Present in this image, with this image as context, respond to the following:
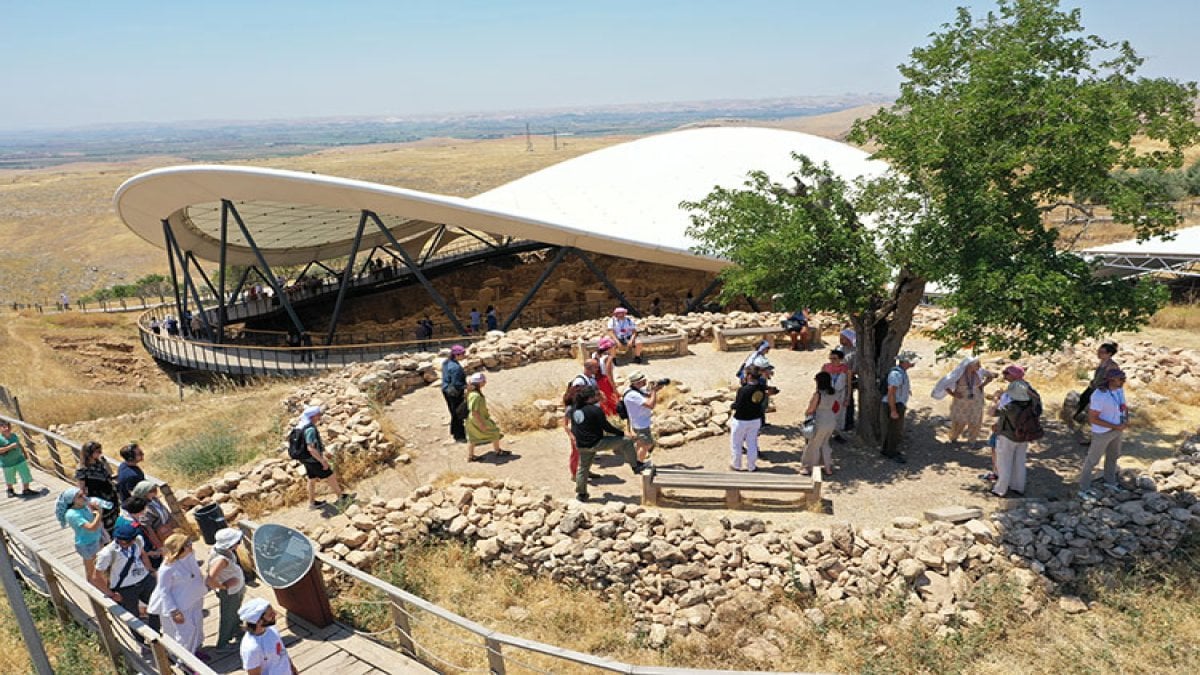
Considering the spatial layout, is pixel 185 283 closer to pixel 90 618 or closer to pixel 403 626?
pixel 90 618

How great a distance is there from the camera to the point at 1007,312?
7848 millimetres

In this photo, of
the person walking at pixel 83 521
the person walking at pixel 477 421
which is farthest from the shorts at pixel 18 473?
the person walking at pixel 477 421

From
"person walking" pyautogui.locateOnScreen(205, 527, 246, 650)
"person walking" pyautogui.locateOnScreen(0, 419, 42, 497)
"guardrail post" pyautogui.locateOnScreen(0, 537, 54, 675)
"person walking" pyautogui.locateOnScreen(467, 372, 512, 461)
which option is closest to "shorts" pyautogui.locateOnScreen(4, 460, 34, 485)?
"person walking" pyautogui.locateOnScreen(0, 419, 42, 497)

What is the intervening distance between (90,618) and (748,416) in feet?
25.5

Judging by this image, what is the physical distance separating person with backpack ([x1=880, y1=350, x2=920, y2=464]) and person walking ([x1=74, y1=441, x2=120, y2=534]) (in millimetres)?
9776

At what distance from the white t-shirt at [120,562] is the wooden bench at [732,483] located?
5.45 meters

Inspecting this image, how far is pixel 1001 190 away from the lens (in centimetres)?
851

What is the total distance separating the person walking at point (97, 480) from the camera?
Result: 793cm

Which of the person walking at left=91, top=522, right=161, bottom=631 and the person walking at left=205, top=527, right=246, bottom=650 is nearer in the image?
the person walking at left=205, top=527, right=246, bottom=650

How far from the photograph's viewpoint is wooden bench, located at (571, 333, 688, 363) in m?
15.3

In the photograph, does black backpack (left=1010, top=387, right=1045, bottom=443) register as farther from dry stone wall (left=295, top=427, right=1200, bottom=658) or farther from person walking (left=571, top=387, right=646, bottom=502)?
person walking (left=571, top=387, right=646, bottom=502)

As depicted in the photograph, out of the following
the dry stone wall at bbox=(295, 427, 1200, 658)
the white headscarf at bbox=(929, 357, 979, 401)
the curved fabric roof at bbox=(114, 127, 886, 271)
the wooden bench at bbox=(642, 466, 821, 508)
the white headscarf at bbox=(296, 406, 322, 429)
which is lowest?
the dry stone wall at bbox=(295, 427, 1200, 658)

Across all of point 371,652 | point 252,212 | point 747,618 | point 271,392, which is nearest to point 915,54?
point 747,618

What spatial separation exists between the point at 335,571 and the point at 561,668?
2.92 m
